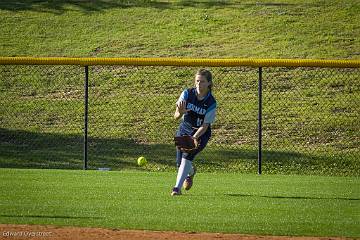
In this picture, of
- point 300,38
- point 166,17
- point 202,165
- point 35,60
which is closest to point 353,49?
point 300,38

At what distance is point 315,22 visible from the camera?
997 inches

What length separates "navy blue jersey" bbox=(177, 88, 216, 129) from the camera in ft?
34.4

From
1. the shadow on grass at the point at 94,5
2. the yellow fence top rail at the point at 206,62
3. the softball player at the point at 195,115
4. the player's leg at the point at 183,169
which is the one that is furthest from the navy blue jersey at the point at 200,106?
the shadow on grass at the point at 94,5

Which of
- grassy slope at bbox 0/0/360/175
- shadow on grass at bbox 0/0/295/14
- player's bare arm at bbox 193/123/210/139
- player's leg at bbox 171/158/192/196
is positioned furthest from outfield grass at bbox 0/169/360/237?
shadow on grass at bbox 0/0/295/14

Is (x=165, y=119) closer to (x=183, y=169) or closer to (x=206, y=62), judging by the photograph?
(x=206, y=62)

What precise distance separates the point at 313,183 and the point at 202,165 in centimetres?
408

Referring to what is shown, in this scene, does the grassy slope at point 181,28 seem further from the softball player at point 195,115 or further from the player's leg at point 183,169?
the player's leg at point 183,169

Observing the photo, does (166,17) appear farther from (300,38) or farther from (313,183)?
(313,183)

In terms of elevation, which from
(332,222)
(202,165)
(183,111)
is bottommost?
(202,165)

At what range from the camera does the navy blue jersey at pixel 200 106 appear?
34.4 feet

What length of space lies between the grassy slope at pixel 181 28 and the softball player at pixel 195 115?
11823 mm

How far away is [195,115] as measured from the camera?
10734mm

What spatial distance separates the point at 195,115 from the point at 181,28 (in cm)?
1500

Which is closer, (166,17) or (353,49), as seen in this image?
(353,49)
